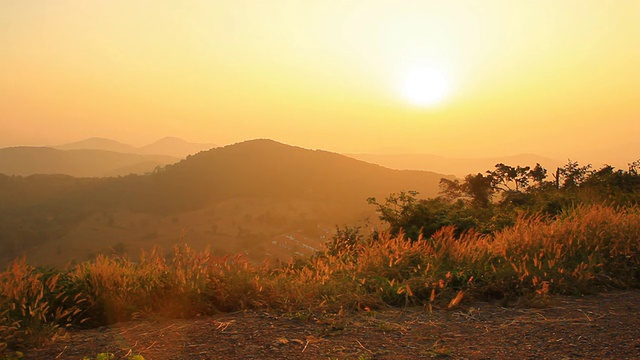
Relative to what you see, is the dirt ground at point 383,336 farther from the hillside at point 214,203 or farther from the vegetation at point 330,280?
the hillside at point 214,203

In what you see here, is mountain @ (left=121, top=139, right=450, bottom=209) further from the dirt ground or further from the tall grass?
the dirt ground

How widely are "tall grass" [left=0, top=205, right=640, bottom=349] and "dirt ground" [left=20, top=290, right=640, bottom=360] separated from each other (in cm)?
26

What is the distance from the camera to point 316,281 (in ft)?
17.7

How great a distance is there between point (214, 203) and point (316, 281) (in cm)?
13696

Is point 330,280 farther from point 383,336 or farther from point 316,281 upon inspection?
point 383,336

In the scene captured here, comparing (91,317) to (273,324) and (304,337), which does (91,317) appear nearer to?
(273,324)

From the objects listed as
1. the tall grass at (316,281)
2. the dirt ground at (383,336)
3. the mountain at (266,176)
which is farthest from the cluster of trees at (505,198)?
the mountain at (266,176)

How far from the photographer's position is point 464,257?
20.2 ft

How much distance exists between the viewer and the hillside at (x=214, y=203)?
4023 inches

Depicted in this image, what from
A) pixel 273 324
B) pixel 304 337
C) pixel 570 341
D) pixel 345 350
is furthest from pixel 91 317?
pixel 570 341

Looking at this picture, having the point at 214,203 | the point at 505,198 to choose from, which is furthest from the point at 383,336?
the point at 214,203

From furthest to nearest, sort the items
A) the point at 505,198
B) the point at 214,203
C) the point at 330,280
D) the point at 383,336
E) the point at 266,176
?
the point at 266,176
the point at 214,203
the point at 505,198
the point at 330,280
the point at 383,336

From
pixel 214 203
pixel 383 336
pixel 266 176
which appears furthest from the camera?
pixel 266 176

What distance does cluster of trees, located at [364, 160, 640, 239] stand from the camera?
35.8 feet
